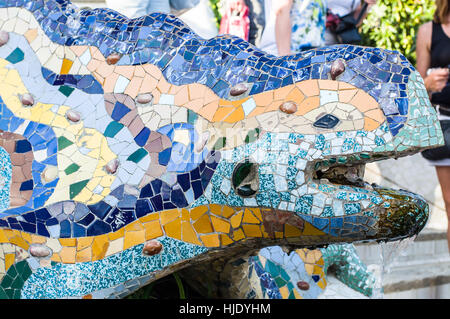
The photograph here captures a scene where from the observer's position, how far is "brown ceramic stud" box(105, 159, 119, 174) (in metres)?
2.25

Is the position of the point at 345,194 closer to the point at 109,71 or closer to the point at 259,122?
the point at 259,122

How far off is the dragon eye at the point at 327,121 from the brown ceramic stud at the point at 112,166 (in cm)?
70

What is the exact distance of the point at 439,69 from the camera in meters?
3.85

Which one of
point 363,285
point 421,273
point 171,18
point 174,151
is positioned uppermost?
point 171,18

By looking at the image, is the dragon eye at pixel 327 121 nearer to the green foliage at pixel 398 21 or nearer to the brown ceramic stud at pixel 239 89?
the brown ceramic stud at pixel 239 89

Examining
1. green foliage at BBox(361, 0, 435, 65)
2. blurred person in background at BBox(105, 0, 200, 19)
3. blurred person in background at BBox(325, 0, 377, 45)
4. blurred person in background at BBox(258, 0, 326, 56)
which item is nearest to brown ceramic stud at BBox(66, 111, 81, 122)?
blurred person in background at BBox(105, 0, 200, 19)

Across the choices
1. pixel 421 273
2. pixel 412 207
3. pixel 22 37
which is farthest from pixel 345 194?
pixel 421 273

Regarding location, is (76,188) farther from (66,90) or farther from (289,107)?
(289,107)

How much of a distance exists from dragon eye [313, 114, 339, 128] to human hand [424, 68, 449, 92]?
6.65 feet

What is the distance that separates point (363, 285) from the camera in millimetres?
3270

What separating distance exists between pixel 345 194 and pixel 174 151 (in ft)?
1.92

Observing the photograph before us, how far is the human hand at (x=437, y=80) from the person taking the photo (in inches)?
151

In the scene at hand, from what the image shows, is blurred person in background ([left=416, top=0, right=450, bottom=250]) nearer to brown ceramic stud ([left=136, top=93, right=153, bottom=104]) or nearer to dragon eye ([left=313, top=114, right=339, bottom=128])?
dragon eye ([left=313, top=114, right=339, bottom=128])

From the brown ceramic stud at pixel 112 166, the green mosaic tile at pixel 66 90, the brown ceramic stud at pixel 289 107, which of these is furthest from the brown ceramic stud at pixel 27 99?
the brown ceramic stud at pixel 289 107
